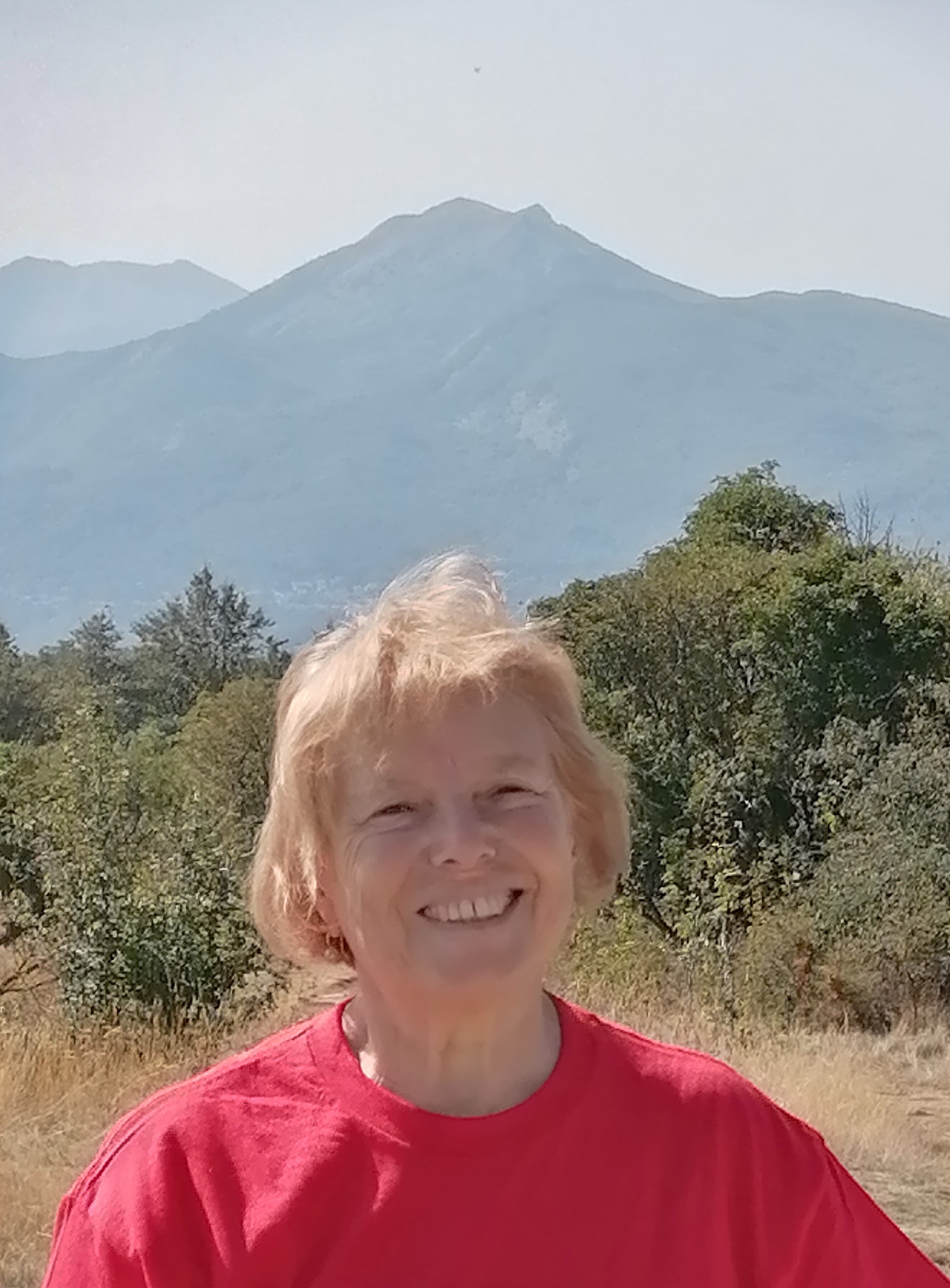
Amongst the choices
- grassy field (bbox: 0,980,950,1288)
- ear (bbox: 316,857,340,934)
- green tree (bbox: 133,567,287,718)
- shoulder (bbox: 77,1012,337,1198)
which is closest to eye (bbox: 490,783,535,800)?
ear (bbox: 316,857,340,934)

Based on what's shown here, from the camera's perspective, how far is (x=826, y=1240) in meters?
1.39

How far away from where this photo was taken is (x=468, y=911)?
141cm

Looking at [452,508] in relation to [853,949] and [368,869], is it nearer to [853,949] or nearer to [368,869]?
[853,949]

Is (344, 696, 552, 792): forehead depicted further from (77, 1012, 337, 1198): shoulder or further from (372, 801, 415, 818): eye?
(77, 1012, 337, 1198): shoulder

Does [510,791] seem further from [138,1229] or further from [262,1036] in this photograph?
[262,1036]

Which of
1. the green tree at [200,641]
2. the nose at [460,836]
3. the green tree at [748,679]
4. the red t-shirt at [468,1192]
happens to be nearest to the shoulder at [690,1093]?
the red t-shirt at [468,1192]

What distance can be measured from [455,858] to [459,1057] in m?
0.19

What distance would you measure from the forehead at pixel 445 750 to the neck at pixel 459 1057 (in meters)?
0.21

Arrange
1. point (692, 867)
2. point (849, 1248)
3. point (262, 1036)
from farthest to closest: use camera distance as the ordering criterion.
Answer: point (692, 867)
point (262, 1036)
point (849, 1248)

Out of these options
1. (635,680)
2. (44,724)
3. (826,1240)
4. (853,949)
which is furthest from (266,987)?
(44,724)

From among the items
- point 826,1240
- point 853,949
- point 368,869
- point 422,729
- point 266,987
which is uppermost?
point 422,729

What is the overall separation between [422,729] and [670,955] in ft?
30.0

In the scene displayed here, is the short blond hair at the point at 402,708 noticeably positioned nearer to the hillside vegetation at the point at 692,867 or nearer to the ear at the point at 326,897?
the ear at the point at 326,897

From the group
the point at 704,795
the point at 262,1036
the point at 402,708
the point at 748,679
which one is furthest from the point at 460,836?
the point at 748,679
